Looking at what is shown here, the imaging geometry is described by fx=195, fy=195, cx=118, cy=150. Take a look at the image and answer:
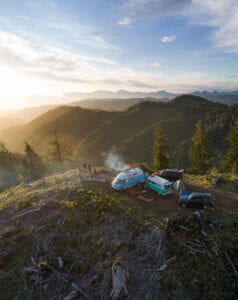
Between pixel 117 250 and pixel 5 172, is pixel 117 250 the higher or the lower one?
the higher one

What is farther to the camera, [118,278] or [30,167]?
[30,167]

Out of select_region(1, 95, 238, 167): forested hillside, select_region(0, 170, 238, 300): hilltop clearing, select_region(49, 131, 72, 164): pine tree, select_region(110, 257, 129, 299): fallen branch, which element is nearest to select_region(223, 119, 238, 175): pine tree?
select_region(0, 170, 238, 300): hilltop clearing

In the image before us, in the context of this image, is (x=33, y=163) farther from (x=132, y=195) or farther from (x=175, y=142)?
(x=175, y=142)

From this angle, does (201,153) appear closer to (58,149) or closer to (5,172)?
(58,149)

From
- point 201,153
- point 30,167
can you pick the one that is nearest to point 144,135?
point 30,167

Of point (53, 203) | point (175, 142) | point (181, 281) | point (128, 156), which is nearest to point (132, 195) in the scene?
point (53, 203)

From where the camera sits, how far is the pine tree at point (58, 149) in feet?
137

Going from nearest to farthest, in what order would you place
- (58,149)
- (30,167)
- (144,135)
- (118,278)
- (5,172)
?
(118,278), (58,149), (30,167), (5,172), (144,135)

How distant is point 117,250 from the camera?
13.4m

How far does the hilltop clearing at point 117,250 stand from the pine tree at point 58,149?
24.3 meters

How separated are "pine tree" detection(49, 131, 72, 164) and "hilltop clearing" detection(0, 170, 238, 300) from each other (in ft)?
79.7

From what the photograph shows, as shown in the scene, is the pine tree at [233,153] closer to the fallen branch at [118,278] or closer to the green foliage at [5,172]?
the fallen branch at [118,278]

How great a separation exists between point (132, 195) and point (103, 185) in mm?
3864

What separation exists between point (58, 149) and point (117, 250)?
32668mm
